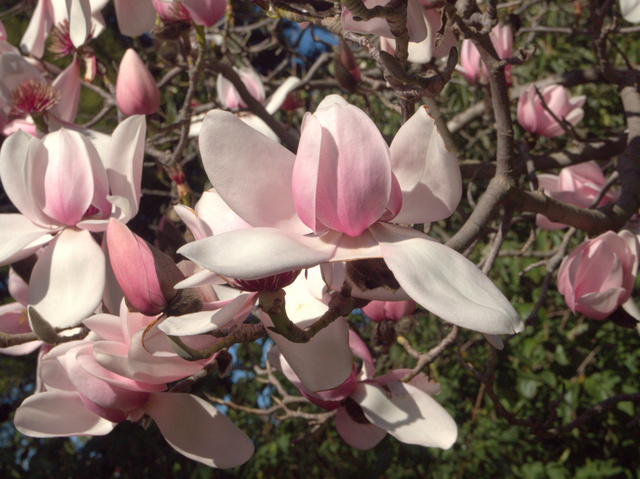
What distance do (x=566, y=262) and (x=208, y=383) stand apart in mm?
1676

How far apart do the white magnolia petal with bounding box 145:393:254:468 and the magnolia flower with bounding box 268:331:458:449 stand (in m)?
0.12

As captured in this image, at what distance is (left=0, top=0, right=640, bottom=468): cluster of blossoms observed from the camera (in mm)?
364

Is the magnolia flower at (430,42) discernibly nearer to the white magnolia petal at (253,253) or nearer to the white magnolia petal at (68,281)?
the white magnolia petal at (253,253)

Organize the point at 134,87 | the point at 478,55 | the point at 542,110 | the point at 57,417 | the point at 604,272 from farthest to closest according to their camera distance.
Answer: the point at 478,55 → the point at 542,110 → the point at 134,87 → the point at 604,272 → the point at 57,417

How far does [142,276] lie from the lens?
471 mm

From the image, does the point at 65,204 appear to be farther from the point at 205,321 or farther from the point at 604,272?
the point at 604,272

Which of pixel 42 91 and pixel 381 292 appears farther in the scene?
pixel 42 91

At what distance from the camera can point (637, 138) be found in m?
1.01

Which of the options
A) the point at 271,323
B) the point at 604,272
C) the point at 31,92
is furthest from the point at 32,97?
the point at 604,272

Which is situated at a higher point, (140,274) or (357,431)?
(140,274)

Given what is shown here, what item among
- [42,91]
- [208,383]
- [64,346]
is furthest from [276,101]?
[208,383]

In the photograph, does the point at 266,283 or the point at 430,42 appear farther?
the point at 430,42

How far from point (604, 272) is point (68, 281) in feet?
2.27

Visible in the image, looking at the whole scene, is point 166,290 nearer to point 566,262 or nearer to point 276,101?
point 566,262
